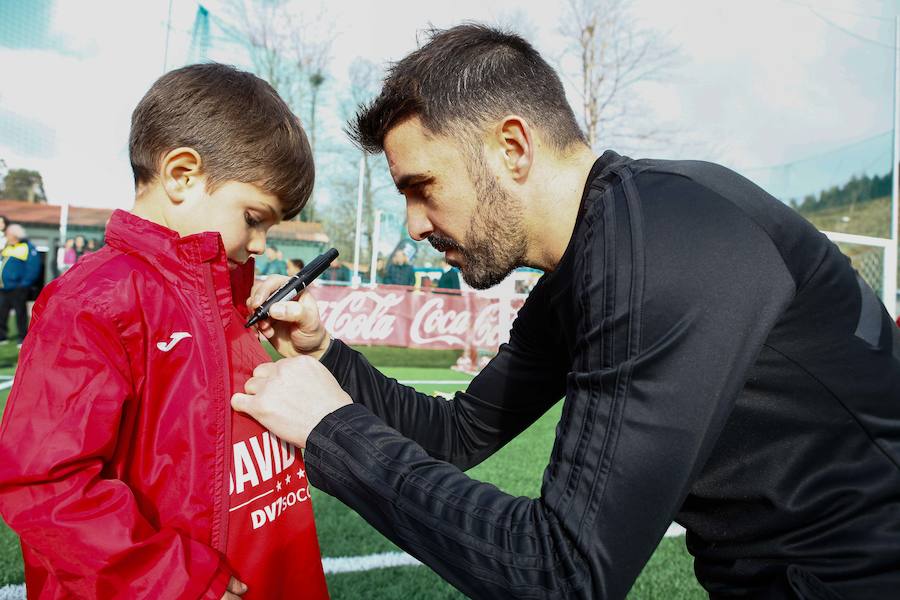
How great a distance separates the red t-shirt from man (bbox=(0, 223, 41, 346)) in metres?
11.2

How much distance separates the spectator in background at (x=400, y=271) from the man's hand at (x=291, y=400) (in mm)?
12800

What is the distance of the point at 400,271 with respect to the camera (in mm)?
14445

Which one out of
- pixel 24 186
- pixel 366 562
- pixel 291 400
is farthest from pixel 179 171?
pixel 24 186

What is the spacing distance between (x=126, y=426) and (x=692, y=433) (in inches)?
43.5

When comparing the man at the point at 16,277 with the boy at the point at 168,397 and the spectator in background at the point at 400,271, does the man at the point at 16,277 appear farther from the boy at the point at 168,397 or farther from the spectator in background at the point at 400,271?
the boy at the point at 168,397

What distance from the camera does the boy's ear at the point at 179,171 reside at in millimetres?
1603

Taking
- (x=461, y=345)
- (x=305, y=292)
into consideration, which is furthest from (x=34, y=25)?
(x=305, y=292)

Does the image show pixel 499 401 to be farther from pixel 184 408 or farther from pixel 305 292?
pixel 184 408

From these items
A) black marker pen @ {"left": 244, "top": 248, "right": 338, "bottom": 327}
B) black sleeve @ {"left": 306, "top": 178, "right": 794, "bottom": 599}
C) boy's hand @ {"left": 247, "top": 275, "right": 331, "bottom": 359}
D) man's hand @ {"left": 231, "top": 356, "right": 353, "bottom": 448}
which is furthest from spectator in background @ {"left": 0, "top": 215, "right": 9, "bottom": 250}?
black sleeve @ {"left": 306, "top": 178, "right": 794, "bottom": 599}

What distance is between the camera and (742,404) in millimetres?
1312

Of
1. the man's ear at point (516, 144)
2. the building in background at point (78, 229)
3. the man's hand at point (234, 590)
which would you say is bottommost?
the man's hand at point (234, 590)

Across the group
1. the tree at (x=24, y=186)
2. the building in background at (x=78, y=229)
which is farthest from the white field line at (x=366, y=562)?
the tree at (x=24, y=186)

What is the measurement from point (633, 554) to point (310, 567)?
816mm

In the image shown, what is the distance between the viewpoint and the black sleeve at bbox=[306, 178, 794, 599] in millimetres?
1105
